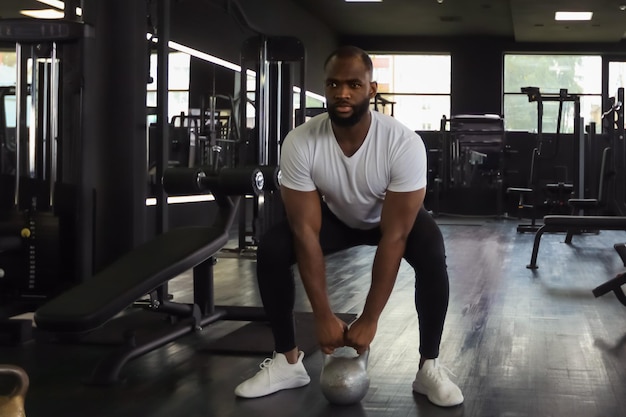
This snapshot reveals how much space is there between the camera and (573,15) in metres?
9.38

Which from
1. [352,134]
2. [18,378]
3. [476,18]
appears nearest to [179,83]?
[476,18]

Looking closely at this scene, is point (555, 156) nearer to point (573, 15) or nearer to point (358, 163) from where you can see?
point (573, 15)

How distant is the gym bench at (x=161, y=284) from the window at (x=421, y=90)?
8.96 m

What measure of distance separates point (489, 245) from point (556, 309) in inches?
119

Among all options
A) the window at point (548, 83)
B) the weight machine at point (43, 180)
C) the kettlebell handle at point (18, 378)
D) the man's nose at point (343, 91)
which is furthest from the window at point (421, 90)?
the kettlebell handle at point (18, 378)

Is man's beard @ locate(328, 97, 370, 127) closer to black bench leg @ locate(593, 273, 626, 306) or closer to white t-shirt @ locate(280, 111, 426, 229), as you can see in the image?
white t-shirt @ locate(280, 111, 426, 229)

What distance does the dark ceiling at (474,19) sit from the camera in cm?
905

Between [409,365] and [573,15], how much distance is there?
26.6 ft

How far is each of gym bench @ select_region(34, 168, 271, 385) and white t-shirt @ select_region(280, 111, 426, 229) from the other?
0.47 metres

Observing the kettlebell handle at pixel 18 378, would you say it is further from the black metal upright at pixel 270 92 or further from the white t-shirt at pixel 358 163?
the black metal upright at pixel 270 92

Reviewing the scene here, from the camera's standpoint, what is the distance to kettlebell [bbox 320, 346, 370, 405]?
1.87m

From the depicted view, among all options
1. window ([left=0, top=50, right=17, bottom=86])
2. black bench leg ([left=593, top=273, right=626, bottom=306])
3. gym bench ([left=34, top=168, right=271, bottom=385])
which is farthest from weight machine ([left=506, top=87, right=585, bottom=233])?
gym bench ([left=34, top=168, right=271, bottom=385])

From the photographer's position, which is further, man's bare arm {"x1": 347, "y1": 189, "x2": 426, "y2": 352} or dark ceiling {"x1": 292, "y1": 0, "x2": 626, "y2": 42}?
dark ceiling {"x1": 292, "y1": 0, "x2": 626, "y2": 42}

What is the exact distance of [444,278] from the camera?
1987 mm
